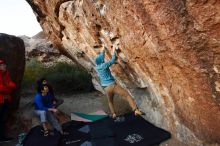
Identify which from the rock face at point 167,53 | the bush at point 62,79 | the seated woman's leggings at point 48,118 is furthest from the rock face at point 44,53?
the seated woman's leggings at point 48,118

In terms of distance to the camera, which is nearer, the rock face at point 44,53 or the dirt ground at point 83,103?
the dirt ground at point 83,103

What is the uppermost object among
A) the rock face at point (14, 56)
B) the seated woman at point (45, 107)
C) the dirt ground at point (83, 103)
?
the rock face at point (14, 56)

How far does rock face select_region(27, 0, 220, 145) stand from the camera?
4773 millimetres

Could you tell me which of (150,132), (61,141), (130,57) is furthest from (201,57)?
(61,141)

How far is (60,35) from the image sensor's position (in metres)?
10.8

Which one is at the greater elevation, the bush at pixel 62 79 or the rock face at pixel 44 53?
the rock face at pixel 44 53

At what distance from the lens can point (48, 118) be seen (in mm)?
7840

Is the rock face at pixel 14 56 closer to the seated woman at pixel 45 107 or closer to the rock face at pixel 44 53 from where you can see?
the seated woman at pixel 45 107

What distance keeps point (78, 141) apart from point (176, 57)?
3.14 m

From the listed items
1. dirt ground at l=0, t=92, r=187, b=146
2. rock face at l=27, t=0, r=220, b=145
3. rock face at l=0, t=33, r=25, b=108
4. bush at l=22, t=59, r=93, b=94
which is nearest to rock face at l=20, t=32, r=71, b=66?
bush at l=22, t=59, r=93, b=94

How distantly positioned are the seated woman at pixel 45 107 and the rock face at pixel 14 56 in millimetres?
2698

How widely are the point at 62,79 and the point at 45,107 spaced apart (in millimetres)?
6194

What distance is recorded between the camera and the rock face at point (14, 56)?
32.0 feet

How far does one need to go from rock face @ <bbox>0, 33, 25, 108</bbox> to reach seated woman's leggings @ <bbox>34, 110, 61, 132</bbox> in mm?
2772
